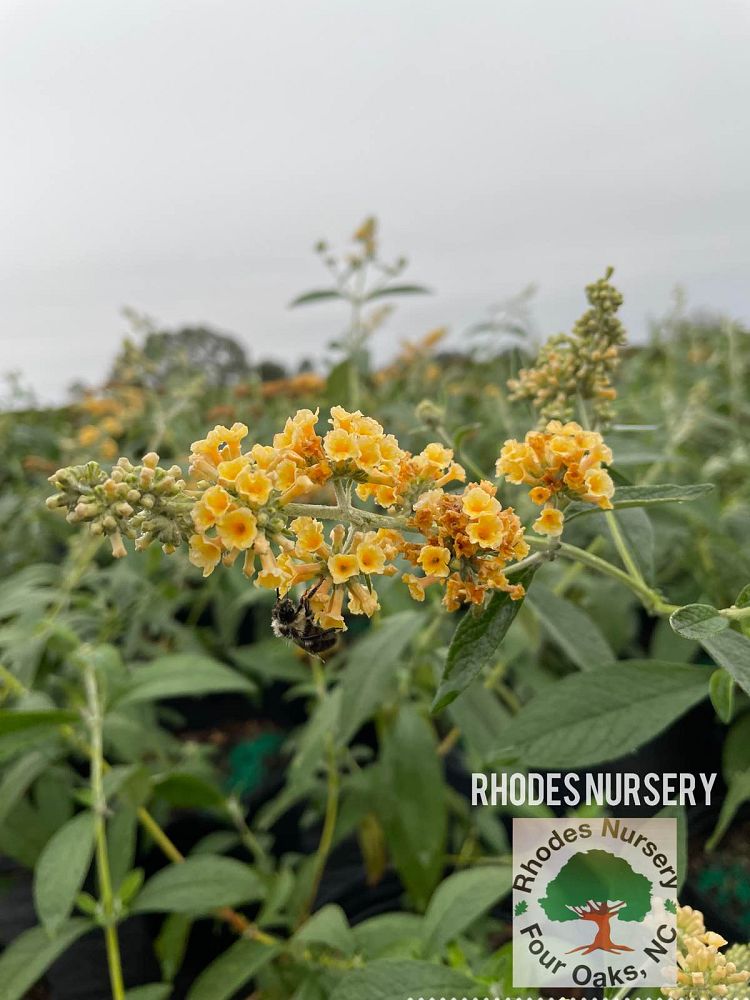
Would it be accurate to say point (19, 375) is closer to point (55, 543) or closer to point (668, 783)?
point (55, 543)

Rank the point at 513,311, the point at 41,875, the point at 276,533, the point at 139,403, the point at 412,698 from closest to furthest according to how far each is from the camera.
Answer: the point at 276,533, the point at 41,875, the point at 412,698, the point at 513,311, the point at 139,403

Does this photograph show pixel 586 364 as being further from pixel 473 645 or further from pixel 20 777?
pixel 20 777

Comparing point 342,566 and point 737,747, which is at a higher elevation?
point 342,566

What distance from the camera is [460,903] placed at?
33.4 inches

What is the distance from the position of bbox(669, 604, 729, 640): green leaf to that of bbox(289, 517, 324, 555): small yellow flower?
0.22m

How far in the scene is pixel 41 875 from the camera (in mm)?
920

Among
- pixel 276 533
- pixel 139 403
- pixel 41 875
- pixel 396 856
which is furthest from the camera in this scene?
pixel 139 403

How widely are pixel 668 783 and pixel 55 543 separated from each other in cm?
183

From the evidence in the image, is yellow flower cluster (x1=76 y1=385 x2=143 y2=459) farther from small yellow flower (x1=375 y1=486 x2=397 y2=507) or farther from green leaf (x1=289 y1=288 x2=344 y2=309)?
small yellow flower (x1=375 y1=486 x2=397 y2=507)

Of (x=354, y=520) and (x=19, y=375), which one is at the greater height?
(x=19, y=375)

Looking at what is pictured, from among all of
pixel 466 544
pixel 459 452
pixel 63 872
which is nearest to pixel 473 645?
pixel 466 544

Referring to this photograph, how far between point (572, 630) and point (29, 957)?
2.48 feet

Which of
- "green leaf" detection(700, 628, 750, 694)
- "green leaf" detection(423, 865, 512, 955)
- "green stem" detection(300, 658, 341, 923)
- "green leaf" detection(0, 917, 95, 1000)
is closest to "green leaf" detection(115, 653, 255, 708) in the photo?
"green stem" detection(300, 658, 341, 923)

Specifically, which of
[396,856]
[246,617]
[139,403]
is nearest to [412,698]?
[396,856]
